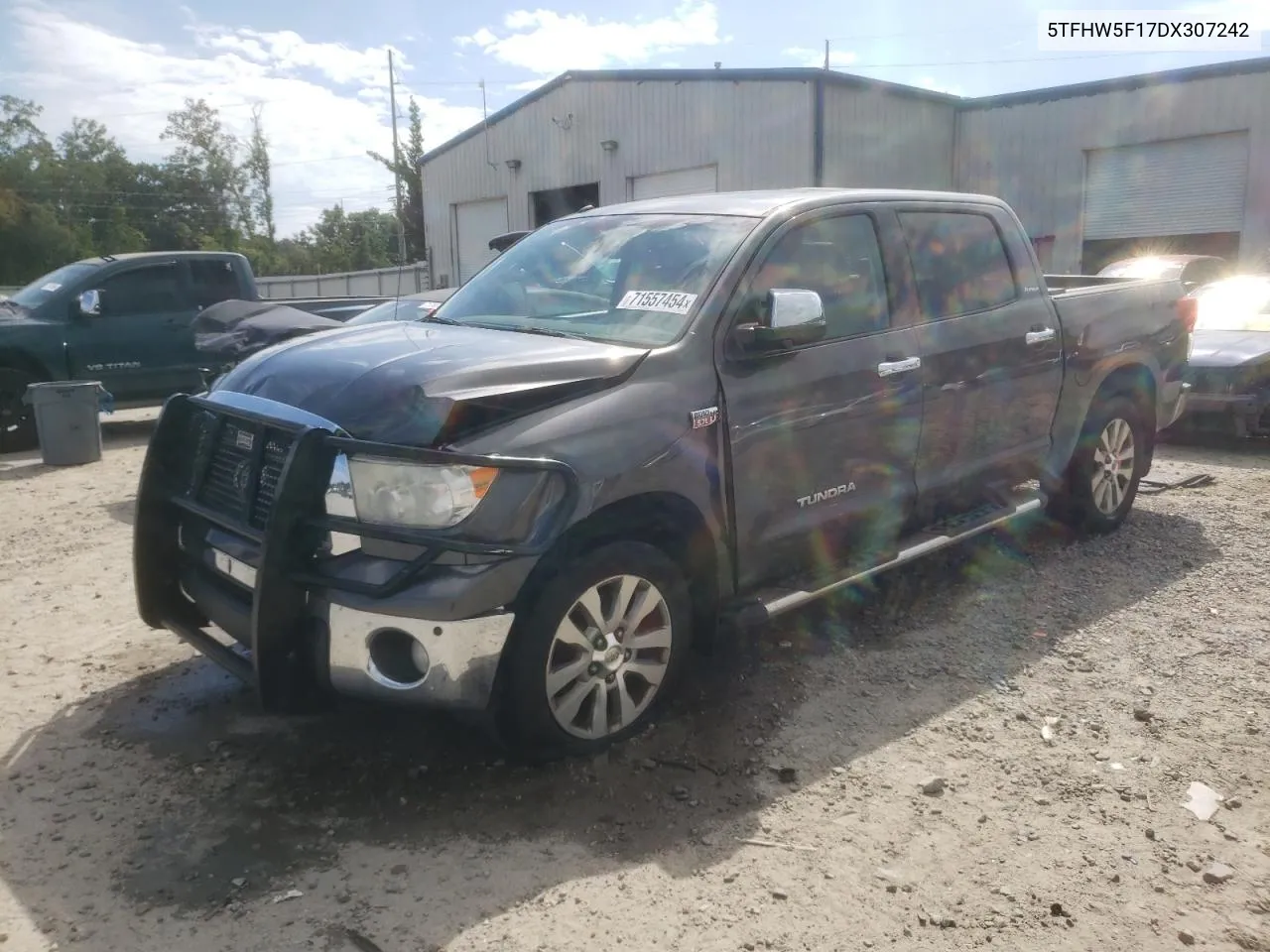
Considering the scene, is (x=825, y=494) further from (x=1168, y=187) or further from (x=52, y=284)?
(x=1168, y=187)

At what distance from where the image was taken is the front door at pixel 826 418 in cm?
391

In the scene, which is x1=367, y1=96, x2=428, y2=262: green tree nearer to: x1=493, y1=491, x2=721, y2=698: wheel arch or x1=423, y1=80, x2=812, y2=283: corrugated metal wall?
x1=423, y1=80, x2=812, y2=283: corrugated metal wall

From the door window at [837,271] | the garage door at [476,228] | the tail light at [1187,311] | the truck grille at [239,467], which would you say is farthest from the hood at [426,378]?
the garage door at [476,228]

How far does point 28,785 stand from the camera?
→ 348 cm

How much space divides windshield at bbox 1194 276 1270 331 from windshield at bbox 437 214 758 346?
7.36m

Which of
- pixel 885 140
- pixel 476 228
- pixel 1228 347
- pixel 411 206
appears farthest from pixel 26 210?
pixel 1228 347

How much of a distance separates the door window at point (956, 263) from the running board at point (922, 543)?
3.25 feet

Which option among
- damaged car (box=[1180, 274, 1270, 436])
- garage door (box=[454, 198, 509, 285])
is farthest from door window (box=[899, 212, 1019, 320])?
garage door (box=[454, 198, 509, 285])

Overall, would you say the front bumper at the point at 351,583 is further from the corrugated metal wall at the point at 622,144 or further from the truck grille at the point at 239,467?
the corrugated metal wall at the point at 622,144

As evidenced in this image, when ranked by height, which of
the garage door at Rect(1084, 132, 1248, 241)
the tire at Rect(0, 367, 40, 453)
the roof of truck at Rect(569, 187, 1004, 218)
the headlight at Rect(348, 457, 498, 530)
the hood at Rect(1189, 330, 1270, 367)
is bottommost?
the tire at Rect(0, 367, 40, 453)

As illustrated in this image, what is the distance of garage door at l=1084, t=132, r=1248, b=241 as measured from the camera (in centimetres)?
1862

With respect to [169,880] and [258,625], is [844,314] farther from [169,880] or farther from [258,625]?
[169,880]

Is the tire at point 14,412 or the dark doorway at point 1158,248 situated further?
the dark doorway at point 1158,248

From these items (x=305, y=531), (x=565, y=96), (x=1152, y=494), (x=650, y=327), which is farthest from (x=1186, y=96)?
(x=305, y=531)
